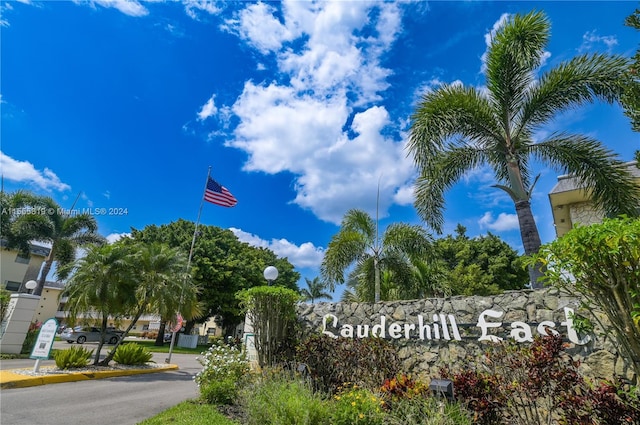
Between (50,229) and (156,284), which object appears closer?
(156,284)

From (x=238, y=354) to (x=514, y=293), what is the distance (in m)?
6.04

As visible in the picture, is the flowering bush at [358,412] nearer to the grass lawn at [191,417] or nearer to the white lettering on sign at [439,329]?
the grass lawn at [191,417]

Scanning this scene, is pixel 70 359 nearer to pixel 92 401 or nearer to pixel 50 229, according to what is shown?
pixel 92 401

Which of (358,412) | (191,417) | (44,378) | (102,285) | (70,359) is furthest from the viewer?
(102,285)

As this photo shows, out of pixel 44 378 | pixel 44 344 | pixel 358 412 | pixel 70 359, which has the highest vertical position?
pixel 44 344

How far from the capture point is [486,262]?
28.9 meters

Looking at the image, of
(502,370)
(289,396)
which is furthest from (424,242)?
(289,396)

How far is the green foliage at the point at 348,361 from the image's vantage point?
6656mm

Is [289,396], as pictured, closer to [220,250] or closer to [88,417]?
[88,417]

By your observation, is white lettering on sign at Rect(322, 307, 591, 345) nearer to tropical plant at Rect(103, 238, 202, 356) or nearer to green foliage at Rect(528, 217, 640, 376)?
green foliage at Rect(528, 217, 640, 376)

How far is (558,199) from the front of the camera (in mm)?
11727

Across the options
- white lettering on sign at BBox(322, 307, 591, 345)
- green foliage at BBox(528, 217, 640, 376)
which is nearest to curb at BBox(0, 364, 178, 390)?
white lettering on sign at BBox(322, 307, 591, 345)

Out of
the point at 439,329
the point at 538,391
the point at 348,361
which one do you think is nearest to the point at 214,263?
the point at 348,361

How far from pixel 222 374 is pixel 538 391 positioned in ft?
19.4
